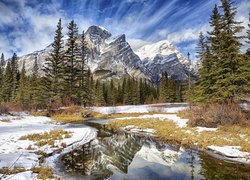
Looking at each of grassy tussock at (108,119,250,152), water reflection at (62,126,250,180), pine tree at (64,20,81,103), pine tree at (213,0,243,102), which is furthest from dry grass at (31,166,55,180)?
pine tree at (64,20,81,103)

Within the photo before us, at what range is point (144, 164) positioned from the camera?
10.0 m

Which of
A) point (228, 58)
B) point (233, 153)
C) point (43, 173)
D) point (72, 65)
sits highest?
point (72, 65)

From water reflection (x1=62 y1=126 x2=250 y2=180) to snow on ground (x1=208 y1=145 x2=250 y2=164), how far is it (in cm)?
99

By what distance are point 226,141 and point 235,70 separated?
39.9ft

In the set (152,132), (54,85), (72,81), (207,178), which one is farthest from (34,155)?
(72,81)

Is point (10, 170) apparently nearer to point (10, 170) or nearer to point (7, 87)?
point (10, 170)

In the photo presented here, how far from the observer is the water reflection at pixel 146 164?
8336 millimetres

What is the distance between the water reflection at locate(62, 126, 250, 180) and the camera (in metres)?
8.34

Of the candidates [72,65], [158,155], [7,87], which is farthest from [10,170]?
[7,87]

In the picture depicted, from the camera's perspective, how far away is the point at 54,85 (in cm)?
3294

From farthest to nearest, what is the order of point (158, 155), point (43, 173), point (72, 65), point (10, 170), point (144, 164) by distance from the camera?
point (72, 65)
point (158, 155)
point (144, 164)
point (43, 173)
point (10, 170)

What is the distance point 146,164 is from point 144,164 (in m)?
0.10

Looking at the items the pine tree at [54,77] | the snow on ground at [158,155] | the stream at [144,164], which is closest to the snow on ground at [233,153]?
the stream at [144,164]

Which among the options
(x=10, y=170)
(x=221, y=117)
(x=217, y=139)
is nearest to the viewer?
(x=10, y=170)
